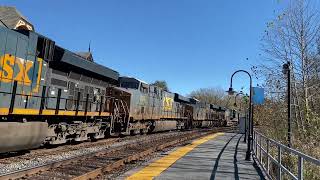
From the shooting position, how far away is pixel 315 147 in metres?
14.1

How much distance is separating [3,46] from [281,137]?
44.4 ft

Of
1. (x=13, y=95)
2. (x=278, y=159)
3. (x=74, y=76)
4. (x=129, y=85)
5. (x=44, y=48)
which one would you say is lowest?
(x=278, y=159)

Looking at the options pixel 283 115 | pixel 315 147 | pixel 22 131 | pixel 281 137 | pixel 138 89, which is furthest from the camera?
pixel 138 89

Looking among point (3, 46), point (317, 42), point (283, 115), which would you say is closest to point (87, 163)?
point (3, 46)

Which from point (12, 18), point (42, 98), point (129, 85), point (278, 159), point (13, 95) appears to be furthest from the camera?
point (12, 18)

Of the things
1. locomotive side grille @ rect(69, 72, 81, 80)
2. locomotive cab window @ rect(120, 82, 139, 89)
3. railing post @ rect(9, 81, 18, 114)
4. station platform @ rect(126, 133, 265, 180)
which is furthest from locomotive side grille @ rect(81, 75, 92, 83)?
locomotive cab window @ rect(120, 82, 139, 89)

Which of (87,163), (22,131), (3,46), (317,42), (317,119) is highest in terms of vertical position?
(317,42)

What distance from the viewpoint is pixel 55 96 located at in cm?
1460

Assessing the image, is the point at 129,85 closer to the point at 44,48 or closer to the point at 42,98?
the point at 44,48

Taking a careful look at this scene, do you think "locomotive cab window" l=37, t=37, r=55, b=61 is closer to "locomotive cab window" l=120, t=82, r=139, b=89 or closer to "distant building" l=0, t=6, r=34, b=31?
"locomotive cab window" l=120, t=82, r=139, b=89

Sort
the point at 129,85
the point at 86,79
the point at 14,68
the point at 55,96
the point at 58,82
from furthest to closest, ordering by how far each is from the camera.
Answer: the point at 129,85, the point at 86,79, the point at 58,82, the point at 55,96, the point at 14,68

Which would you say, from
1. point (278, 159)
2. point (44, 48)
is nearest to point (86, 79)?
point (44, 48)

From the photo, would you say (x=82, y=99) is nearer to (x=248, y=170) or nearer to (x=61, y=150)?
(x=61, y=150)

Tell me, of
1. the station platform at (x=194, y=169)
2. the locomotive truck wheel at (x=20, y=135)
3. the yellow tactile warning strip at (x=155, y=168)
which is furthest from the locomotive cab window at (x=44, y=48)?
the yellow tactile warning strip at (x=155, y=168)
